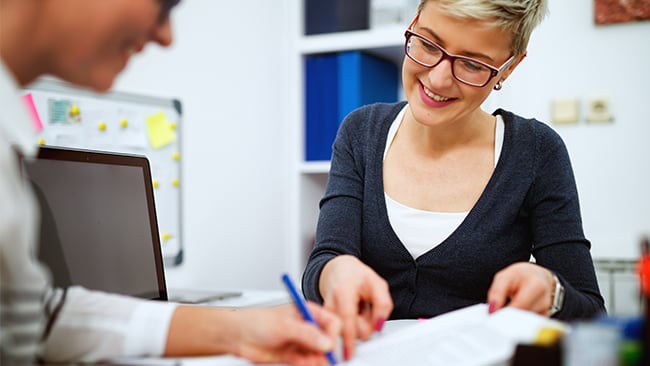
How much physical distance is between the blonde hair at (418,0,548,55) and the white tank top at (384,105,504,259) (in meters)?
0.21

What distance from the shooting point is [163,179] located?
1.70m

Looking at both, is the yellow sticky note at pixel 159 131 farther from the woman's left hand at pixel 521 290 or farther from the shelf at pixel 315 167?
the woman's left hand at pixel 521 290

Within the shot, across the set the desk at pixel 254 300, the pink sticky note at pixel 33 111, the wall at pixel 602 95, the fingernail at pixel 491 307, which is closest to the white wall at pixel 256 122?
the wall at pixel 602 95

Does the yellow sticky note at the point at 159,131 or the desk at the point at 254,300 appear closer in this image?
the desk at the point at 254,300

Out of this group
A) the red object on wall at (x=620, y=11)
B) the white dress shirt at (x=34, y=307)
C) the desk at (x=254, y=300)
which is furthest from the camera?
the red object on wall at (x=620, y=11)

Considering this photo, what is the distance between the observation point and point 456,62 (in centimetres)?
101

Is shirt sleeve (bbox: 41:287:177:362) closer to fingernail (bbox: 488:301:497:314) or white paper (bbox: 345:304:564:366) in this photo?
white paper (bbox: 345:304:564:366)

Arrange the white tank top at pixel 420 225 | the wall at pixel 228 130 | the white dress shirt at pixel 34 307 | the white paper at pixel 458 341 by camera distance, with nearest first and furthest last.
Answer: the white dress shirt at pixel 34 307 → the white paper at pixel 458 341 → the white tank top at pixel 420 225 → the wall at pixel 228 130

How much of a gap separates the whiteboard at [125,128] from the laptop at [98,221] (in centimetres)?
46

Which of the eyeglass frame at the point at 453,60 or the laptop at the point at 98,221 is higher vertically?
the eyeglass frame at the point at 453,60

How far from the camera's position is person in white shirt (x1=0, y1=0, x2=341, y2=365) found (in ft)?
1.58

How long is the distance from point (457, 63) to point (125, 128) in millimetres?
924

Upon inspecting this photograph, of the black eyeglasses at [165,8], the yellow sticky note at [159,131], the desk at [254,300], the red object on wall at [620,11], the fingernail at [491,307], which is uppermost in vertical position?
the red object on wall at [620,11]

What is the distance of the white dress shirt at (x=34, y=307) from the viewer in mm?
469
